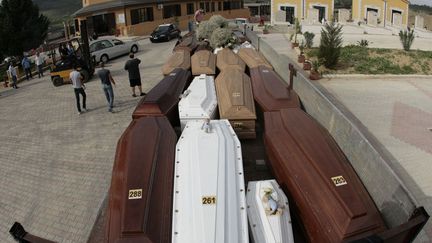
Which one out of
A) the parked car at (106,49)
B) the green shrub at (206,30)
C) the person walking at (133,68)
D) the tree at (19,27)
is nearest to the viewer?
the person walking at (133,68)

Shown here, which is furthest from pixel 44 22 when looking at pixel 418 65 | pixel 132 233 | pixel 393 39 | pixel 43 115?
pixel 132 233

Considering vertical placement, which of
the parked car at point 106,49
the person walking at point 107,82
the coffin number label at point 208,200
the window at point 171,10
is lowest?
the coffin number label at point 208,200

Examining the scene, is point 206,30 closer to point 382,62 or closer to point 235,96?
point 382,62

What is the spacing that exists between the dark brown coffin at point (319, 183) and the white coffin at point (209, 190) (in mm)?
900

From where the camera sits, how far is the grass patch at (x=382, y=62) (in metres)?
15.8

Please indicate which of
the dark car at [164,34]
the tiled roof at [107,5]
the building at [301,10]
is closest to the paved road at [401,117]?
the dark car at [164,34]

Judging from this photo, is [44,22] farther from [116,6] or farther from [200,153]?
[200,153]

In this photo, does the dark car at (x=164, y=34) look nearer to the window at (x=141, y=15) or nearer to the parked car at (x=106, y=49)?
the window at (x=141, y=15)

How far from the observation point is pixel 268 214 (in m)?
5.95

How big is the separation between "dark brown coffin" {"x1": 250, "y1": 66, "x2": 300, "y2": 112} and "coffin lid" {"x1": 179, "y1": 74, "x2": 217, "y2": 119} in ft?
4.20

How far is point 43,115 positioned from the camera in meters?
13.2

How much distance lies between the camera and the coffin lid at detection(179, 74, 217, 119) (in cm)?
983

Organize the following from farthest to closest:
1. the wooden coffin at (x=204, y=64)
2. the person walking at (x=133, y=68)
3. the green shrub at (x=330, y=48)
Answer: the green shrub at (x=330, y=48) < the wooden coffin at (x=204, y=64) < the person walking at (x=133, y=68)

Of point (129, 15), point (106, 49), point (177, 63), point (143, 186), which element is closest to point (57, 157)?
point (143, 186)
